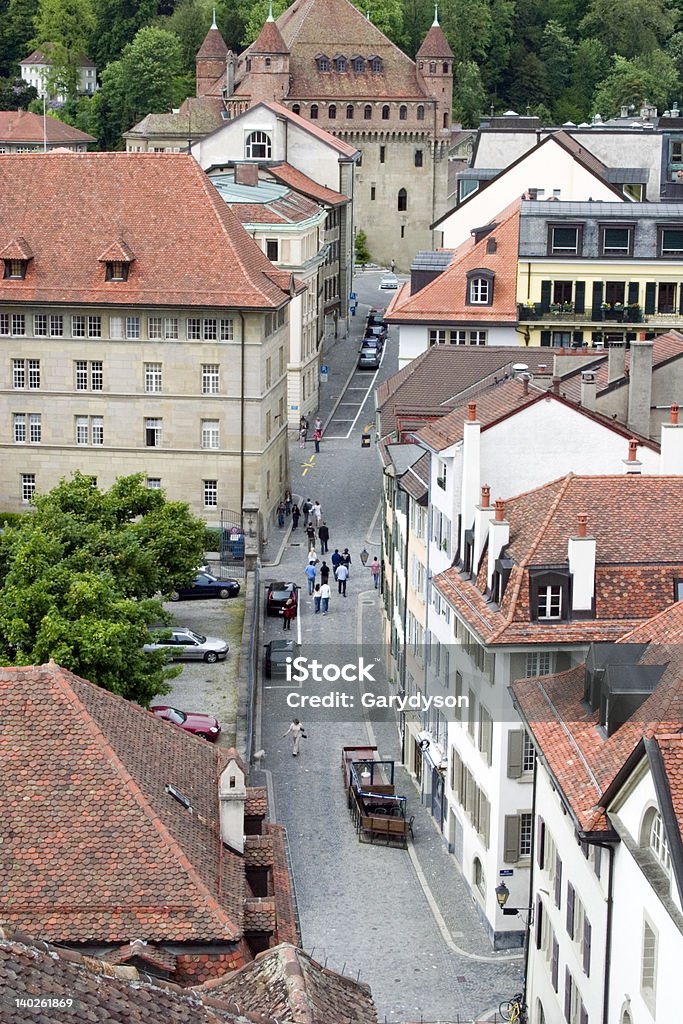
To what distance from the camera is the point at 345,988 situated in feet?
97.8

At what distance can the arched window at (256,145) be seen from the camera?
132 m

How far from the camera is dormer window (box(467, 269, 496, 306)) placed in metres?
92.1

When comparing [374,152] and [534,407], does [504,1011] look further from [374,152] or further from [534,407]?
[374,152]

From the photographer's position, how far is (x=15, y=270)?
89938 mm

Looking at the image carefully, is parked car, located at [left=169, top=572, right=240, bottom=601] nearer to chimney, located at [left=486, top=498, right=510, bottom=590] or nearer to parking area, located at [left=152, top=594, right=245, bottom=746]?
parking area, located at [left=152, top=594, right=245, bottom=746]

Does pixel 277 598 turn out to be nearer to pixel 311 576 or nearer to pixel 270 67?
pixel 311 576

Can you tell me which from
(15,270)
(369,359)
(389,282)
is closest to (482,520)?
(15,270)

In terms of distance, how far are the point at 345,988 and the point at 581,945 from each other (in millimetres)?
12623

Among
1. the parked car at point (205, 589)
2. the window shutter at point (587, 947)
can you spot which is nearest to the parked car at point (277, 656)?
the parked car at point (205, 589)

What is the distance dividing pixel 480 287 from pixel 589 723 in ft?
168

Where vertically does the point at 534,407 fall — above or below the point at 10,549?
above

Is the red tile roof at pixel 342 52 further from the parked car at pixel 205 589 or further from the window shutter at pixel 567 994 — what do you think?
the window shutter at pixel 567 994

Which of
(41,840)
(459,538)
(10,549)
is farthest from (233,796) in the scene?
(10,549)

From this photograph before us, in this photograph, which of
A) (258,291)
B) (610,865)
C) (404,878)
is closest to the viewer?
(610,865)
